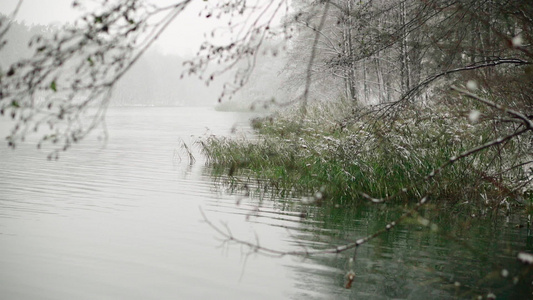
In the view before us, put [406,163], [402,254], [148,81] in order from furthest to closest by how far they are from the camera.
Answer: [148,81]
[406,163]
[402,254]

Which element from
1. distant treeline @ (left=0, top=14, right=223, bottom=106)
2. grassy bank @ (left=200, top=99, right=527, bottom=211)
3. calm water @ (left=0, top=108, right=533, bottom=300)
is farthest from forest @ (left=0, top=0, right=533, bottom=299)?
distant treeline @ (left=0, top=14, right=223, bottom=106)

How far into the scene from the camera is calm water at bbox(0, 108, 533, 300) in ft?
17.6

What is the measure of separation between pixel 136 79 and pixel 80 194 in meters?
117

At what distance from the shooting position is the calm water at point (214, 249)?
536 centimetres

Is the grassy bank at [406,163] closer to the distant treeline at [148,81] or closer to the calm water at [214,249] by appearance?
the calm water at [214,249]

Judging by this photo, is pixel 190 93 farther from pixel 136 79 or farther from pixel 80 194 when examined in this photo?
pixel 80 194

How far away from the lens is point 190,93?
149125 millimetres

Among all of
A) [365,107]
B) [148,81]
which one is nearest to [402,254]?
[365,107]

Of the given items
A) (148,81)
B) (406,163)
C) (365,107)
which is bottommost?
(406,163)

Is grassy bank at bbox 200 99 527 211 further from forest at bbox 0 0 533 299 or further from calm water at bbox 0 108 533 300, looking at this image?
calm water at bbox 0 108 533 300

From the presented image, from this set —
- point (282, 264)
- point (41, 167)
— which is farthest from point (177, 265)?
point (41, 167)

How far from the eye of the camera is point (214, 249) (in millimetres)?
6852

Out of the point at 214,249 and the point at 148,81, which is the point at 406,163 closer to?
the point at 214,249

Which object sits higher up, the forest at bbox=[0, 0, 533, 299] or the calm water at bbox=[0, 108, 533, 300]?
the forest at bbox=[0, 0, 533, 299]
